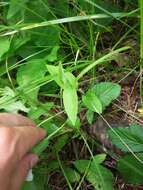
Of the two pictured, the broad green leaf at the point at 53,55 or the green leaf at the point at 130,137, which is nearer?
the green leaf at the point at 130,137

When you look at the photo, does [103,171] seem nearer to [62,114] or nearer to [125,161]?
[125,161]

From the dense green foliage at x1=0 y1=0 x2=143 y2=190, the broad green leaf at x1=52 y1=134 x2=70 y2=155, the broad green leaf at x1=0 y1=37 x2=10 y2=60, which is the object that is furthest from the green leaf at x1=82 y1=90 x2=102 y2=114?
the broad green leaf at x1=0 y1=37 x2=10 y2=60

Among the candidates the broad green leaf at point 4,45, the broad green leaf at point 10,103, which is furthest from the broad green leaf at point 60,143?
the broad green leaf at point 4,45

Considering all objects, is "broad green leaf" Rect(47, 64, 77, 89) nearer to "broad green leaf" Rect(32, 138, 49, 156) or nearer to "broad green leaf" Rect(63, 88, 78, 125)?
"broad green leaf" Rect(63, 88, 78, 125)

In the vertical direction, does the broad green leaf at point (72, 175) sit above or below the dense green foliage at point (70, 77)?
below

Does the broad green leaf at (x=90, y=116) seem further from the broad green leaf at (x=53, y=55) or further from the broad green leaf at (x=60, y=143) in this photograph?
the broad green leaf at (x=53, y=55)

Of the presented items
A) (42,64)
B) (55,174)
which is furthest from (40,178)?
(42,64)

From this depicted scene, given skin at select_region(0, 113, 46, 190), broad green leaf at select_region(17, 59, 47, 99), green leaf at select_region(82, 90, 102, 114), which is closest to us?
skin at select_region(0, 113, 46, 190)
